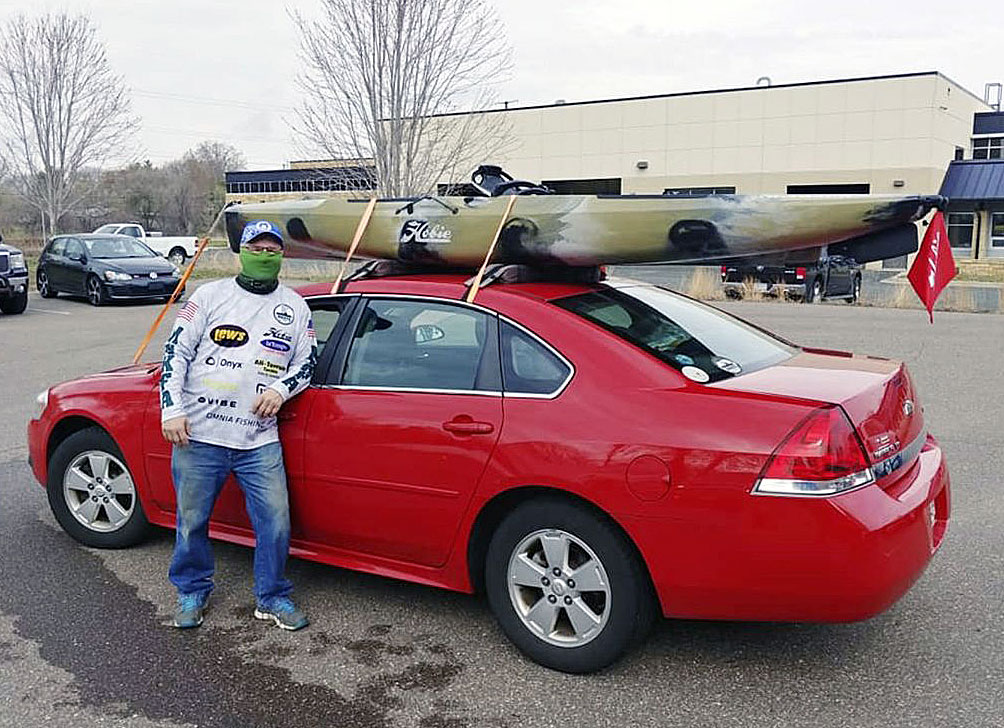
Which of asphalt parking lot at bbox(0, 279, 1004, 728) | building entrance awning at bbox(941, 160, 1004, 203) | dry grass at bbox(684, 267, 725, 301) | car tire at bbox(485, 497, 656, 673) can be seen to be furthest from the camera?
building entrance awning at bbox(941, 160, 1004, 203)

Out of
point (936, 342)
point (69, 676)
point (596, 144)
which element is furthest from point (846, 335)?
point (596, 144)

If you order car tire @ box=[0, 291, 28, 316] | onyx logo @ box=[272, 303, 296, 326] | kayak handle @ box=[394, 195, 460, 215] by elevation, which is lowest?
car tire @ box=[0, 291, 28, 316]

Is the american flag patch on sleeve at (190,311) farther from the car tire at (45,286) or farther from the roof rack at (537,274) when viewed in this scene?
the car tire at (45,286)

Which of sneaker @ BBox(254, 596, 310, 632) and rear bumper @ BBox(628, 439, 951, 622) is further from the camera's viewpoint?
sneaker @ BBox(254, 596, 310, 632)

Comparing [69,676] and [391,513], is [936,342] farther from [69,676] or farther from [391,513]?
[69,676]

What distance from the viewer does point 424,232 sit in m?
4.28

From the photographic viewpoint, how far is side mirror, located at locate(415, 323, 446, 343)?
399 centimetres

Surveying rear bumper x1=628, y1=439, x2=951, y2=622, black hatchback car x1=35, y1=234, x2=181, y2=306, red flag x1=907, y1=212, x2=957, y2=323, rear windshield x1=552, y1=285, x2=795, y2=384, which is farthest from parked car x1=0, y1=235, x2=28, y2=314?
red flag x1=907, y1=212, x2=957, y2=323

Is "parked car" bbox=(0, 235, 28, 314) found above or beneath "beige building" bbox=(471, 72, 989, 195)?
beneath

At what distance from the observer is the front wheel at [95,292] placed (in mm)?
19984

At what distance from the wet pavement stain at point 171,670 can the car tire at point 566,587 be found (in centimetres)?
35

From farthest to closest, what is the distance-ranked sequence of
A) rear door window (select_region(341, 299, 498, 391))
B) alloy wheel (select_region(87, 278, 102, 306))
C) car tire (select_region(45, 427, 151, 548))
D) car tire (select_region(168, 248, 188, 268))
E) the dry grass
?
car tire (select_region(168, 248, 188, 268)) → the dry grass → alloy wheel (select_region(87, 278, 102, 306)) → car tire (select_region(45, 427, 151, 548)) → rear door window (select_region(341, 299, 498, 391))

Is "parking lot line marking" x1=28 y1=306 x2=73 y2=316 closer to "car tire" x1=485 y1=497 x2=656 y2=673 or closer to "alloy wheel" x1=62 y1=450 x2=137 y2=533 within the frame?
"alloy wheel" x1=62 y1=450 x2=137 y2=533

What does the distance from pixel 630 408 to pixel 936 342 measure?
11306 mm
